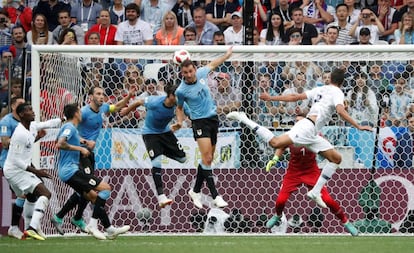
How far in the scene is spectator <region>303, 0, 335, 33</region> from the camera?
2008 cm

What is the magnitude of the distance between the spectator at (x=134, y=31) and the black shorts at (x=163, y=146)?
4.21m

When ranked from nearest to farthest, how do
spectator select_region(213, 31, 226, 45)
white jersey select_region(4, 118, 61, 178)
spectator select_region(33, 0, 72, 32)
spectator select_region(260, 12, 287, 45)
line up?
white jersey select_region(4, 118, 61, 178) → spectator select_region(213, 31, 226, 45) → spectator select_region(260, 12, 287, 45) → spectator select_region(33, 0, 72, 32)

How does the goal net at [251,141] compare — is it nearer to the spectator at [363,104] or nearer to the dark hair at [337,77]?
the spectator at [363,104]

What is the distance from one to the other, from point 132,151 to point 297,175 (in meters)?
2.84

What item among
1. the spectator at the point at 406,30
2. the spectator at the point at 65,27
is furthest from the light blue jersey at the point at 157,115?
the spectator at the point at 406,30

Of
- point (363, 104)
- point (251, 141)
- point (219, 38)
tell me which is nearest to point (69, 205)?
Answer: point (251, 141)

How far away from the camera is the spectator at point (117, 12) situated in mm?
20859

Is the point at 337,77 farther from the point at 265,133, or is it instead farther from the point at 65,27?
the point at 65,27

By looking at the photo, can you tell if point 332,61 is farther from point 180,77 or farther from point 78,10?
point 78,10

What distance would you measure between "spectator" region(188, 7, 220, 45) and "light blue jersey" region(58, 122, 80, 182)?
5.15 meters

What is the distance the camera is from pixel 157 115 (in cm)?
1606

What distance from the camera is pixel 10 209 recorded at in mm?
16922

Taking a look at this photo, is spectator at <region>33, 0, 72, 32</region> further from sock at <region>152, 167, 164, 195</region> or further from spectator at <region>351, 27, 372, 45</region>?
sock at <region>152, 167, 164, 195</region>

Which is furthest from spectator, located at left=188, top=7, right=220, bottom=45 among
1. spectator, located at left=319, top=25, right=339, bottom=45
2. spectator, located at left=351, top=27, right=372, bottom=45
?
spectator, located at left=351, top=27, right=372, bottom=45
